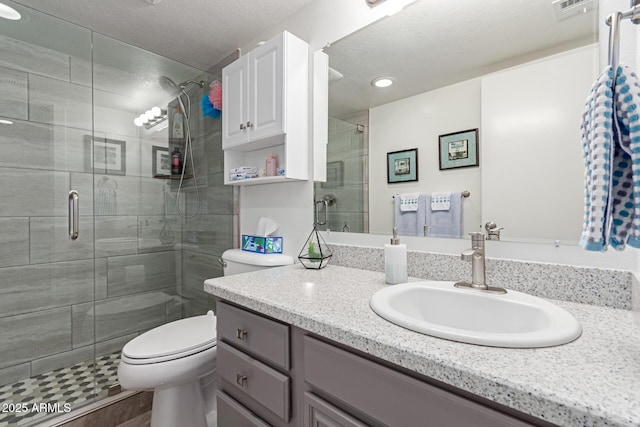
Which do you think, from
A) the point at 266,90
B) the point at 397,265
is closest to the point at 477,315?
the point at 397,265

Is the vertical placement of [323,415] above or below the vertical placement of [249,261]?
below

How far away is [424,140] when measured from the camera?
1.17 meters

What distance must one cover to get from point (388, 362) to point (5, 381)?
2.24 m

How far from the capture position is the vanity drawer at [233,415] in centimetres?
95

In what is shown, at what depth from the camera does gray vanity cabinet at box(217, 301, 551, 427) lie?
0.54 m

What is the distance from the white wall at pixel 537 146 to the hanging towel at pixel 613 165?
1.41 feet

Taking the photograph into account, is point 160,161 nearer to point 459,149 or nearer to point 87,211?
point 87,211

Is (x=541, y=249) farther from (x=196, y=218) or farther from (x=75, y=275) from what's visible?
(x=75, y=275)

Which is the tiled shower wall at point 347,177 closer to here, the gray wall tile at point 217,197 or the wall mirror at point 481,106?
the wall mirror at point 481,106

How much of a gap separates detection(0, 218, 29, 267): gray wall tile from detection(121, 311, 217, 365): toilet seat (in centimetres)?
93

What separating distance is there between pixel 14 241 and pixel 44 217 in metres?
0.19

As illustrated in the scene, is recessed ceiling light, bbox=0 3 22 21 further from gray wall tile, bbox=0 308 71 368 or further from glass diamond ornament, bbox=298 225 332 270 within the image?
glass diamond ornament, bbox=298 225 332 270

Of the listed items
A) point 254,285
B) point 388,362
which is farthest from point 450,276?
point 254,285

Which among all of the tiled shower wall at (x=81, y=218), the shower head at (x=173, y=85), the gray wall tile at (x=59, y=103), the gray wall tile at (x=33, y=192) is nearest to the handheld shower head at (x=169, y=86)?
the shower head at (x=173, y=85)
